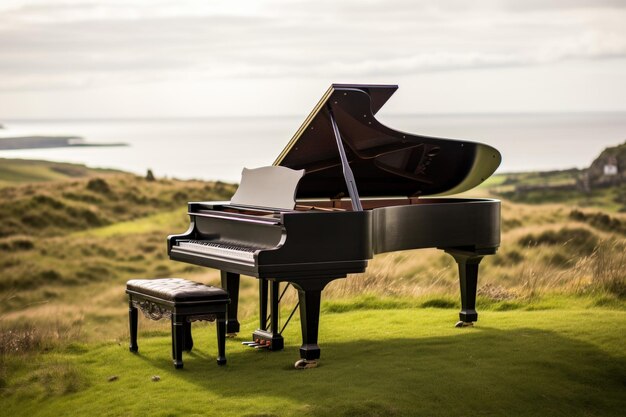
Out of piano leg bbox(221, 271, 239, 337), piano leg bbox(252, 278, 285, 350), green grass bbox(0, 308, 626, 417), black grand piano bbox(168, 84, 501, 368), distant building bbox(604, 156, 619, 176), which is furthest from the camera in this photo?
distant building bbox(604, 156, 619, 176)

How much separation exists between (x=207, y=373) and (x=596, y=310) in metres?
3.75

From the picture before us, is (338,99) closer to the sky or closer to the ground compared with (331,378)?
closer to the sky

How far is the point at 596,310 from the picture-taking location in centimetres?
870

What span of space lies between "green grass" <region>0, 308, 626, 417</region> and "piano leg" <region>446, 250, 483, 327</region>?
14 centimetres

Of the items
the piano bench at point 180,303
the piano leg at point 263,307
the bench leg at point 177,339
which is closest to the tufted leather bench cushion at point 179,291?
the piano bench at point 180,303

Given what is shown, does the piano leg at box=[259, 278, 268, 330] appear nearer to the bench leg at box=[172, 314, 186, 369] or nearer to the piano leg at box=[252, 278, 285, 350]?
the piano leg at box=[252, 278, 285, 350]

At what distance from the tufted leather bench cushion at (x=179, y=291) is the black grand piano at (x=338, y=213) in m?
0.21

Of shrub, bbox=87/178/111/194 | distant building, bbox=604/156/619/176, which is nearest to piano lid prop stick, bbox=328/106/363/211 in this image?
shrub, bbox=87/178/111/194

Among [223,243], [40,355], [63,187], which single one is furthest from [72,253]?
[223,243]

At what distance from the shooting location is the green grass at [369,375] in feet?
19.3

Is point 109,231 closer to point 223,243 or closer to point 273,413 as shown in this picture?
point 223,243

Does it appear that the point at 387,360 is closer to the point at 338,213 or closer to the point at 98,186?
the point at 338,213

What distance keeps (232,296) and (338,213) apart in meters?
1.79

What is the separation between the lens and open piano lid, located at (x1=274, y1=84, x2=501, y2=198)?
23.3ft
